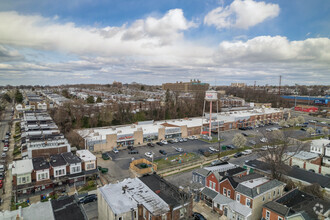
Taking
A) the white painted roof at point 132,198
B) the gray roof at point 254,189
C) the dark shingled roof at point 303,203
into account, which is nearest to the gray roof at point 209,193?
the gray roof at point 254,189

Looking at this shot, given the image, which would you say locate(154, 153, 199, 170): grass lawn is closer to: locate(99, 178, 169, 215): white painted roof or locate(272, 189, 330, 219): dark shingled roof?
locate(99, 178, 169, 215): white painted roof

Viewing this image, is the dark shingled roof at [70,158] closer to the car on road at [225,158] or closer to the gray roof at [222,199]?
the gray roof at [222,199]

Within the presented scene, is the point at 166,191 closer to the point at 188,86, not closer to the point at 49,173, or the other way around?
the point at 49,173

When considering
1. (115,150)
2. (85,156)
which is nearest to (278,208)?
(85,156)

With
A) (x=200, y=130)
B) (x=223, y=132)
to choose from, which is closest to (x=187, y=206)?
(x=200, y=130)

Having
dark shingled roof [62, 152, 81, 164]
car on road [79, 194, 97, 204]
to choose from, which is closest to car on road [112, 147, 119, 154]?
dark shingled roof [62, 152, 81, 164]

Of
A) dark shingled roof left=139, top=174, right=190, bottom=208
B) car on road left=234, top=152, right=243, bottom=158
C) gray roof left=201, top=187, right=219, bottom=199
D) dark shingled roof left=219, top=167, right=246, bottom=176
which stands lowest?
car on road left=234, top=152, right=243, bottom=158
